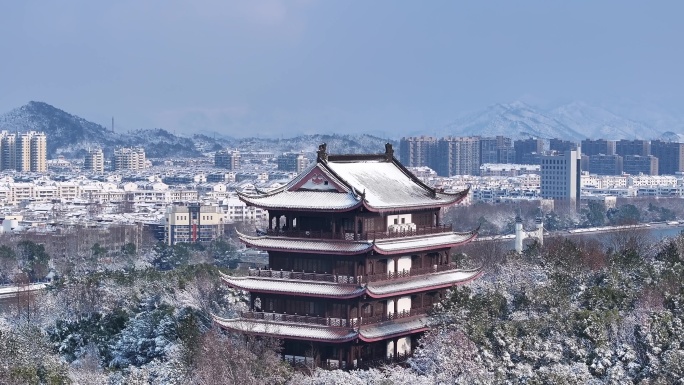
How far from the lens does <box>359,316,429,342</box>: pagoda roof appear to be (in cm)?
4197

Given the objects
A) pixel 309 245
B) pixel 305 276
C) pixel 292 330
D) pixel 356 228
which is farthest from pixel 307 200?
pixel 292 330

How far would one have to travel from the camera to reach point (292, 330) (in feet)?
140

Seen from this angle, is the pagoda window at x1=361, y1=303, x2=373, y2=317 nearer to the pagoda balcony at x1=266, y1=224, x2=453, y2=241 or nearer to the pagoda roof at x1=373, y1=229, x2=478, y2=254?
the pagoda roof at x1=373, y1=229, x2=478, y2=254

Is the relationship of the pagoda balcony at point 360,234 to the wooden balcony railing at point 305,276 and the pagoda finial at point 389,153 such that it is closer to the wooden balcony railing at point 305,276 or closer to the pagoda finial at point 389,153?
the wooden balcony railing at point 305,276

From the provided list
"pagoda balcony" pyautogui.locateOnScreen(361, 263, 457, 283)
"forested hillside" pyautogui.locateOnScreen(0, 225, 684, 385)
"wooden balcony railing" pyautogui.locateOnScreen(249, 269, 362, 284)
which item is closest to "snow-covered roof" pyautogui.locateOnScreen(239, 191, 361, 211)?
"wooden balcony railing" pyautogui.locateOnScreen(249, 269, 362, 284)

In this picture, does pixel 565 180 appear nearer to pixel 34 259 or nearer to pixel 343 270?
pixel 34 259

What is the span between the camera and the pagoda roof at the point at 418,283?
139 ft

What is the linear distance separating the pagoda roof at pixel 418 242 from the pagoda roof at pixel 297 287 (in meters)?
1.47

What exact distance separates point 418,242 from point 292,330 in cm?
503

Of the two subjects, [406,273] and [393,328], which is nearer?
[393,328]

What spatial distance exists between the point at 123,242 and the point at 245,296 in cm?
6952

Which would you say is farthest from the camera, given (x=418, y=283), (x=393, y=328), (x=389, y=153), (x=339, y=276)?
(x=389, y=153)

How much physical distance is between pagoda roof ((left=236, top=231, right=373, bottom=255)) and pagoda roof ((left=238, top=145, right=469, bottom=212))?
3.26 feet

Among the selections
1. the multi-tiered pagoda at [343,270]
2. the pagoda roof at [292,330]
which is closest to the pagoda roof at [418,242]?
the multi-tiered pagoda at [343,270]
